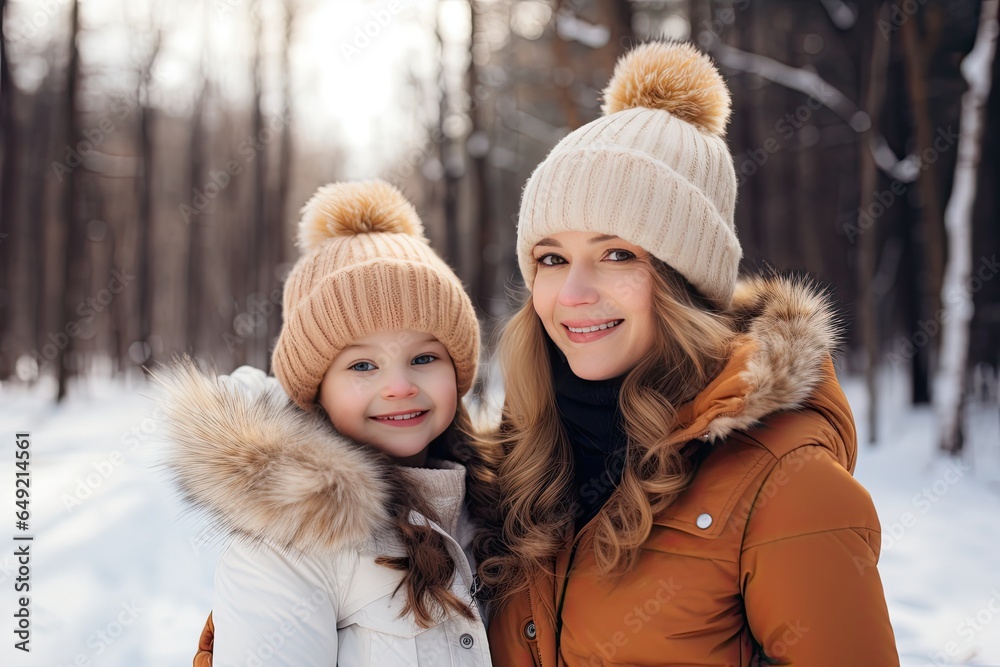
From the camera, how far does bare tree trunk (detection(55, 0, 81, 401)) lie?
1091 centimetres

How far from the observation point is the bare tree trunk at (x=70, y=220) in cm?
1091

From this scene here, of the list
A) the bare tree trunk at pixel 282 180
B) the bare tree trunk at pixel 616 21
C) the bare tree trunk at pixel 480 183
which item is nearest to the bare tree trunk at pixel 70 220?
the bare tree trunk at pixel 282 180

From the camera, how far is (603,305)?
80.0 inches

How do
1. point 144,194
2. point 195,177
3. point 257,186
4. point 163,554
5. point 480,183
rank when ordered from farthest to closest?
point 195,177
point 257,186
point 144,194
point 480,183
point 163,554

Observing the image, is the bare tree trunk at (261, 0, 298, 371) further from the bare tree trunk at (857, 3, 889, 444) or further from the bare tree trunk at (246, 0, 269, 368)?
the bare tree trunk at (857, 3, 889, 444)

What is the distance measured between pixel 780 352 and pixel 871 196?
23.9 feet

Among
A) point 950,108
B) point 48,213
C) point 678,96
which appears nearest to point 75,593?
point 678,96

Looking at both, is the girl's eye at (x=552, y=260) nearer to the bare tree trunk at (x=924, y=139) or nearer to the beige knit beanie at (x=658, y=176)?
the beige knit beanie at (x=658, y=176)

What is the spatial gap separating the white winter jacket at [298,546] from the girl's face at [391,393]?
0.15 metres

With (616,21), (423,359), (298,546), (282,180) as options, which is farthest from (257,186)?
(298,546)

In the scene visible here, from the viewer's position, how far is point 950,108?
11242 mm

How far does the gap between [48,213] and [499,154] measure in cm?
1075

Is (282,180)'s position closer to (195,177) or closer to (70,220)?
(195,177)

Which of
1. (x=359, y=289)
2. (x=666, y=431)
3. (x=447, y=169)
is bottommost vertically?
(x=447, y=169)
